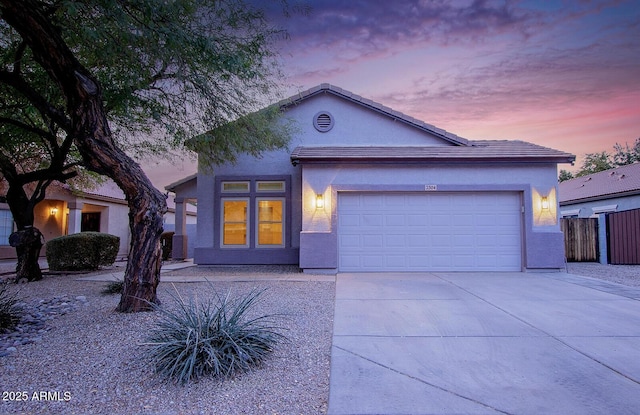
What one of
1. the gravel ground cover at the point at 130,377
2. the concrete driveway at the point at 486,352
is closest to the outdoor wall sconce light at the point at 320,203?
the concrete driveway at the point at 486,352

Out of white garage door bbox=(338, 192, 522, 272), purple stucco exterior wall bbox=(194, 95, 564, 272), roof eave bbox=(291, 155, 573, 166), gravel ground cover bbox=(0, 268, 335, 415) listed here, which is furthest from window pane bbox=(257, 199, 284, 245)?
gravel ground cover bbox=(0, 268, 335, 415)

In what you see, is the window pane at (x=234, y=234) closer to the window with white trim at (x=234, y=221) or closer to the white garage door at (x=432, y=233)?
the window with white trim at (x=234, y=221)

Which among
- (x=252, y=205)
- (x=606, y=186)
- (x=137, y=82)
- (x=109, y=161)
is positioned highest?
(x=137, y=82)

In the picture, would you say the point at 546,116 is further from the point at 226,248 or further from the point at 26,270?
the point at 26,270

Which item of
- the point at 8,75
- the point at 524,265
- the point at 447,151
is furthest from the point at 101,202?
the point at 524,265

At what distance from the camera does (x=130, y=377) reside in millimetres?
3578

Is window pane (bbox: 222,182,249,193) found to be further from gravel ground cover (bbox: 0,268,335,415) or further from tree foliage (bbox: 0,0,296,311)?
gravel ground cover (bbox: 0,268,335,415)

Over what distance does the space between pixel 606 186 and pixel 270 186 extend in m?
17.1

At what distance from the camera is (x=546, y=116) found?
13.6 metres

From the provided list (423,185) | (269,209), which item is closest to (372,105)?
(423,185)

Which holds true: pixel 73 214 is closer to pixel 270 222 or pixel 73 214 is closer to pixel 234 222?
pixel 234 222

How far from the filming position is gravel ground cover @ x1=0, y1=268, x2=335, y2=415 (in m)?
3.07

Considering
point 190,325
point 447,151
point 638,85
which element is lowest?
point 190,325

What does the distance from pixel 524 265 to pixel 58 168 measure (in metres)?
12.4
